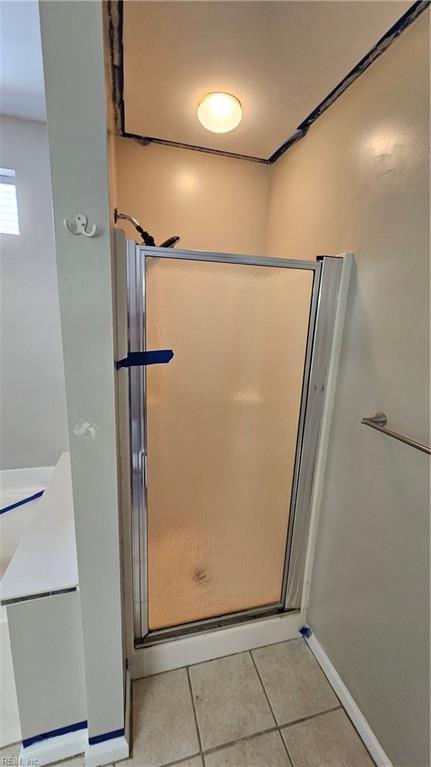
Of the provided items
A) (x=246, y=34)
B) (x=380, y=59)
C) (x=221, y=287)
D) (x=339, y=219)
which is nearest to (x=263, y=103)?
(x=246, y=34)

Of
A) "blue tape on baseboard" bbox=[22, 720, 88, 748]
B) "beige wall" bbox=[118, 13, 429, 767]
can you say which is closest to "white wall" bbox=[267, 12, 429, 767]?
"beige wall" bbox=[118, 13, 429, 767]

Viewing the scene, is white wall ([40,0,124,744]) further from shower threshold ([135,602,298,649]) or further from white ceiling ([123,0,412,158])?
white ceiling ([123,0,412,158])

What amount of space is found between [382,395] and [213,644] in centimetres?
131

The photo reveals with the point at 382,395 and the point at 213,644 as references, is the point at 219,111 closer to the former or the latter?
the point at 382,395

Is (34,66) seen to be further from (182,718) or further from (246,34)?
(182,718)

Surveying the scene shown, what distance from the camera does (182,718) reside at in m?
1.19

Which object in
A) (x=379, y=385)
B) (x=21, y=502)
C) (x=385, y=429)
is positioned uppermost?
(x=379, y=385)

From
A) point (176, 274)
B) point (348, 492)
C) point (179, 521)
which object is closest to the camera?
point (176, 274)

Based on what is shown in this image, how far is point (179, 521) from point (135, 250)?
1073 mm

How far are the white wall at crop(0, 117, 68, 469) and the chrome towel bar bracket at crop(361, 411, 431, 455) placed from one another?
1.66 meters

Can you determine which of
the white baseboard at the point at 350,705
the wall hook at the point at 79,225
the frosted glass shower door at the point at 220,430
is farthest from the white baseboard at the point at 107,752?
the wall hook at the point at 79,225

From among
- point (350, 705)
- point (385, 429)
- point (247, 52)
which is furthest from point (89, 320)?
point (350, 705)

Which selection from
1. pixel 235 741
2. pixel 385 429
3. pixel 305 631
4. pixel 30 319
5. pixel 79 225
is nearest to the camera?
pixel 79 225

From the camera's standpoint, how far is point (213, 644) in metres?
1.40
